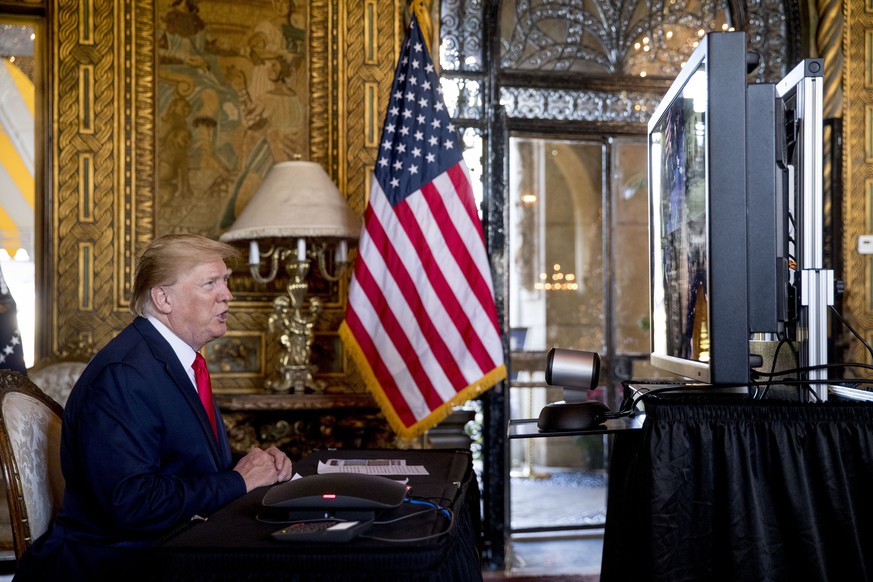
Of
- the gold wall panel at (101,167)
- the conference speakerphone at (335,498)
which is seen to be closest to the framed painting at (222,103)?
the gold wall panel at (101,167)

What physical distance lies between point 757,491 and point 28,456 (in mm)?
1610

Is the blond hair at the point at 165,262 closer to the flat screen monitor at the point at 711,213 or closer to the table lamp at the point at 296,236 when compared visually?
the flat screen monitor at the point at 711,213

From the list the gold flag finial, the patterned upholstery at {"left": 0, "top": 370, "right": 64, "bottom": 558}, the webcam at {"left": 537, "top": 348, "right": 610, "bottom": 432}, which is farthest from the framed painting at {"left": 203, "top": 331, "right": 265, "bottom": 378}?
the webcam at {"left": 537, "top": 348, "right": 610, "bottom": 432}

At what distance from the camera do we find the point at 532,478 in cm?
514

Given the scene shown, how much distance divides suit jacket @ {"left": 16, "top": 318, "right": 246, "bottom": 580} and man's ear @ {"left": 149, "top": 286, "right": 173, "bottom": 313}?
0.30ft

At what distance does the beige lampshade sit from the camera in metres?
3.77

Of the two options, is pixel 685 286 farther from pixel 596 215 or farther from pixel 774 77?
pixel 774 77

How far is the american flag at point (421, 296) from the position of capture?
3.80 m

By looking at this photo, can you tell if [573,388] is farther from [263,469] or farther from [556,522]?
[556,522]

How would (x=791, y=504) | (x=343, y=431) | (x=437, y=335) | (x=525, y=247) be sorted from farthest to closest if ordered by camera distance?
1. (x=525, y=247)
2. (x=343, y=431)
3. (x=437, y=335)
4. (x=791, y=504)

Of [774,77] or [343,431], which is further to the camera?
[774,77]

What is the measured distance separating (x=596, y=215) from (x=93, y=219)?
2713mm

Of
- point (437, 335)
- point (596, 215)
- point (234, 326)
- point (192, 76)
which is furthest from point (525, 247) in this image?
point (192, 76)

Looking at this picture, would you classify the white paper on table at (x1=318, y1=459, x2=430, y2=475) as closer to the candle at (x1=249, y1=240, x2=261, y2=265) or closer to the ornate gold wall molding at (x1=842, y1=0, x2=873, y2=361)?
the candle at (x1=249, y1=240, x2=261, y2=265)
